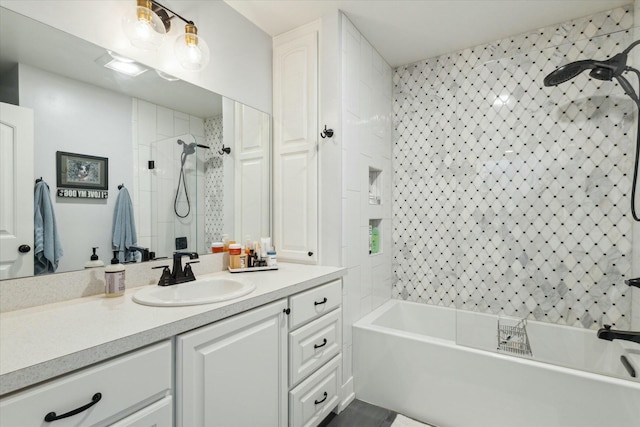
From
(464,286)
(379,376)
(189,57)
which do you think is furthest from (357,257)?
(189,57)

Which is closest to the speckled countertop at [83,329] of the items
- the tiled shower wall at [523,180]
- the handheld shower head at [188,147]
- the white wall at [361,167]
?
the handheld shower head at [188,147]

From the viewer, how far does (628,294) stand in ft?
6.03

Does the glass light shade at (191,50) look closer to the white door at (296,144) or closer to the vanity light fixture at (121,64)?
the vanity light fixture at (121,64)

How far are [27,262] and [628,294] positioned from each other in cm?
306

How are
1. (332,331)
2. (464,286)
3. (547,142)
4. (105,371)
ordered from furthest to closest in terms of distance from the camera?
(464,286), (547,142), (332,331), (105,371)

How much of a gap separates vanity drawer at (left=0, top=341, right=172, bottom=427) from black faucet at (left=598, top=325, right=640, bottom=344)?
2.33 m

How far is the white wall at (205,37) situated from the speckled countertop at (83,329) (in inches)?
43.5

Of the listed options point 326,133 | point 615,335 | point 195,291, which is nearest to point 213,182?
point 195,291

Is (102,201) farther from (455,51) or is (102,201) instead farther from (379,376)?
(455,51)

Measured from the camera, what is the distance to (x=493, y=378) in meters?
1.71

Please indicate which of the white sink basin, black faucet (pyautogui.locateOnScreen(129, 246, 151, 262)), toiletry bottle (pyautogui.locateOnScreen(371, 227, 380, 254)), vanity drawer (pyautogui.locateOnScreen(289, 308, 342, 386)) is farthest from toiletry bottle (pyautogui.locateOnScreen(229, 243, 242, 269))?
toiletry bottle (pyautogui.locateOnScreen(371, 227, 380, 254))

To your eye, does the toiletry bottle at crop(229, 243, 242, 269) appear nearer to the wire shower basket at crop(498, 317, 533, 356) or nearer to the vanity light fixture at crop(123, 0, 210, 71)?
the vanity light fixture at crop(123, 0, 210, 71)

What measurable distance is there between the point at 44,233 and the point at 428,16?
245 centimetres

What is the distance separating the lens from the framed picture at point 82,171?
3.97 ft
